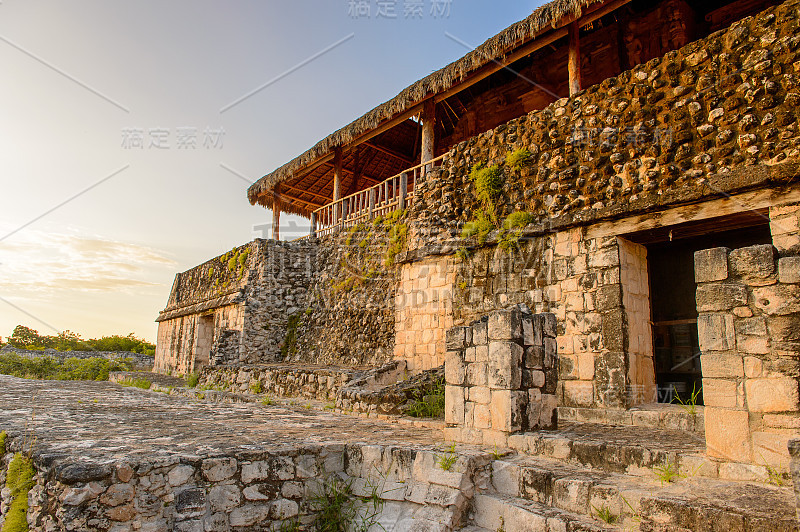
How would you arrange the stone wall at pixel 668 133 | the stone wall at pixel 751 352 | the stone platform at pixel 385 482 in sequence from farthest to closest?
the stone wall at pixel 668 133
the stone wall at pixel 751 352
the stone platform at pixel 385 482

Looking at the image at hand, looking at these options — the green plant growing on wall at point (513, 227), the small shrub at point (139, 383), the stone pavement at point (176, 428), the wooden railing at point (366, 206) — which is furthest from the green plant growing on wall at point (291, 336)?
the green plant growing on wall at point (513, 227)

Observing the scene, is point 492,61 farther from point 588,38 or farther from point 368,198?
point 368,198

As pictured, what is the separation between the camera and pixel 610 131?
601cm

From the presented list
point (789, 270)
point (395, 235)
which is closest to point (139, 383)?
point (395, 235)

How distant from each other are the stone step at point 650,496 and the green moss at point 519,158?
445cm

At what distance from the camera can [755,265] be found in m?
3.11

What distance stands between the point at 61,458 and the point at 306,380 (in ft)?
18.2

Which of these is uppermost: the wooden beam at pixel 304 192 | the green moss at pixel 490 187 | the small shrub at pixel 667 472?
the wooden beam at pixel 304 192

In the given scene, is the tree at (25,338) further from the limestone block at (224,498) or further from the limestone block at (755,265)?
the limestone block at (755,265)

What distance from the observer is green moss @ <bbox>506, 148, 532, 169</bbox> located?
6.89 metres

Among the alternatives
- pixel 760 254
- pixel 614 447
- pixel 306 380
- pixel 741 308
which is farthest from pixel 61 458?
pixel 306 380

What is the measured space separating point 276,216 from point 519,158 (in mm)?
10742

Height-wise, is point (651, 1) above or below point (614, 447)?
above

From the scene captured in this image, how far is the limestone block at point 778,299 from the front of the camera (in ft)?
9.67
